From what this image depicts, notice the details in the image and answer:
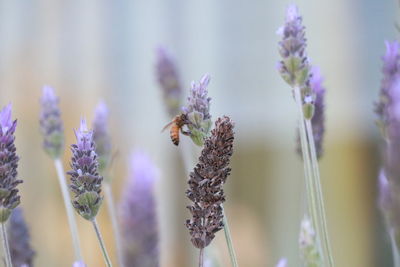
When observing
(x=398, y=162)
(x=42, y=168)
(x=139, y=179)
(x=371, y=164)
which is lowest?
(x=398, y=162)

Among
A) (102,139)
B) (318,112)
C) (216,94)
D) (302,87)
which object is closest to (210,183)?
(302,87)

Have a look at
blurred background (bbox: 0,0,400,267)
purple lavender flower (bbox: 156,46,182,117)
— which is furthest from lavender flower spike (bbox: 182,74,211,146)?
blurred background (bbox: 0,0,400,267)

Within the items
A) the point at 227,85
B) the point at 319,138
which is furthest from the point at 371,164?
the point at 319,138

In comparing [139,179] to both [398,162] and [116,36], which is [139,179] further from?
[116,36]

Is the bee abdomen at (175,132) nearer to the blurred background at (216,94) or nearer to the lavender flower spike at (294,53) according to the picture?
the lavender flower spike at (294,53)

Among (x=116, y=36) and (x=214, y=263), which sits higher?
(x=116, y=36)

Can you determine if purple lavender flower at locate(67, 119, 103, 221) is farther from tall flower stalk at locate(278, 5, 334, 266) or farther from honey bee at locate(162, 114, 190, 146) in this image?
tall flower stalk at locate(278, 5, 334, 266)

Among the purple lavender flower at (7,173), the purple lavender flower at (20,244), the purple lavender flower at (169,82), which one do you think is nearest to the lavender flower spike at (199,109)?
the purple lavender flower at (7,173)

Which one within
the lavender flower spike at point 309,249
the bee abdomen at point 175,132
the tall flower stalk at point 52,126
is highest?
the tall flower stalk at point 52,126
